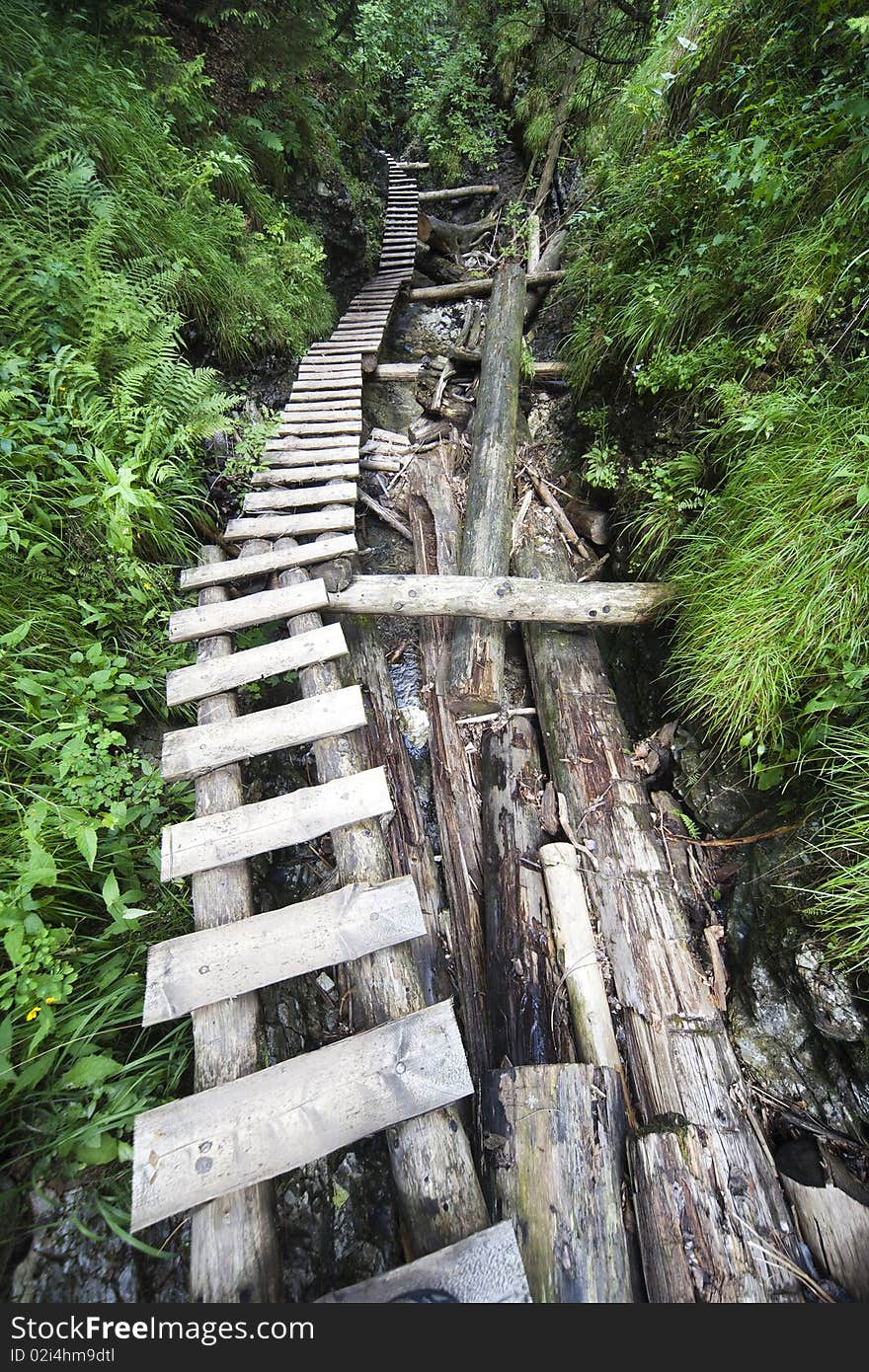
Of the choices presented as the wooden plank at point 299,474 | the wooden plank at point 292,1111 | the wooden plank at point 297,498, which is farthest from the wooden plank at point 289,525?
the wooden plank at point 292,1111

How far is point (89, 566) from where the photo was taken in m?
2.77

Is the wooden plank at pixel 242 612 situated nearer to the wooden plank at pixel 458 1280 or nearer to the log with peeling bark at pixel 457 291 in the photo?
the wooden plank at pixel 458 1280

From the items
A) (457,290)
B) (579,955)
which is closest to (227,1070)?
(579,955)

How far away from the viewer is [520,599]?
10.6 ft

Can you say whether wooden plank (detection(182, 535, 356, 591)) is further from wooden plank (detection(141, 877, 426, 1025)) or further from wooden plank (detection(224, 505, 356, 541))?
wooden plank (detection(141, 877, 426, 1025))

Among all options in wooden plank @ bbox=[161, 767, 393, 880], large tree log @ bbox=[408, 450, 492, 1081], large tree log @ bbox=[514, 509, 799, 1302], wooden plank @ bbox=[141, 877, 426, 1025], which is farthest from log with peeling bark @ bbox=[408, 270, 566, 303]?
wooden plank @ bbox=[141, 877, 426, 1025]

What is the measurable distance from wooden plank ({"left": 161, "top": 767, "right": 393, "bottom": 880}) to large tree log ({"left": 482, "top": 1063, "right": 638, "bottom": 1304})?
1197 millimetres

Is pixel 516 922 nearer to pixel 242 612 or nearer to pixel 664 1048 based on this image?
pixel 664 1048

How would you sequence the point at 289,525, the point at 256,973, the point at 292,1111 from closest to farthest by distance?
the point at 292,1111, the point at 256,973, the point at 289,525

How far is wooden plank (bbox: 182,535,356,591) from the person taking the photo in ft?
10.7

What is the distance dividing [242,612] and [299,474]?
1.54 meters

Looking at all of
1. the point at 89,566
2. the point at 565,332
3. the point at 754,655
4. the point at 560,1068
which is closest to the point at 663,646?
the point at 754,655

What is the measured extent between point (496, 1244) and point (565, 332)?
22.5ft

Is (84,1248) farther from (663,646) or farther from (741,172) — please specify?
(741,172)
